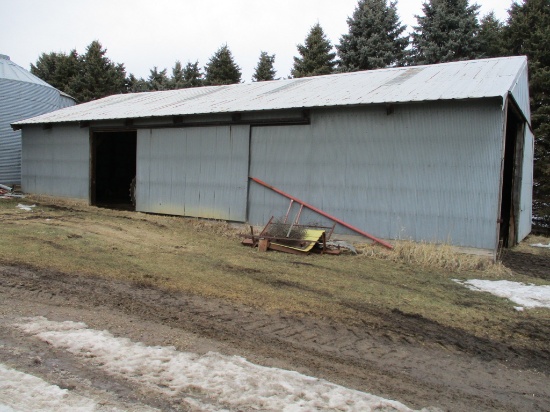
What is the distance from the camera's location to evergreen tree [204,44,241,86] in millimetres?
38844

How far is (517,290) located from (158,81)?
4164cm

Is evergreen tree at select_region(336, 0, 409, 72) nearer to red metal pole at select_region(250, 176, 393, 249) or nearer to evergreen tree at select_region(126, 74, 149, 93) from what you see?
red metal pole at select_region(250, 176, 393, 249)

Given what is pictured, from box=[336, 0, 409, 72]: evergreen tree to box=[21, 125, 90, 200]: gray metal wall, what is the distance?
59.1 ft

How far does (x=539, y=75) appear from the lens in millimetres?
20172

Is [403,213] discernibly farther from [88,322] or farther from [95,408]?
[95,408]

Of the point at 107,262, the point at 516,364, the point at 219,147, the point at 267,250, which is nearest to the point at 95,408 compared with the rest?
the point at 516,364

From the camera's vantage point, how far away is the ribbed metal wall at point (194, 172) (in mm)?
12211

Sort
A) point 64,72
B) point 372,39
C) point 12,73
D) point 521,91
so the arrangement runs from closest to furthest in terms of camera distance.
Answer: point 521,91 → point 12,73 → point 372,39 → point 64,72

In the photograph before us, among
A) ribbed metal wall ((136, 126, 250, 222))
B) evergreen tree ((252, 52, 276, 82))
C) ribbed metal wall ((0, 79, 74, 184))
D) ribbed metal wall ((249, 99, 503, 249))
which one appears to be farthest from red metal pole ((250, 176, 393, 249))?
evergreen tree ((252, 52, 276, 82))

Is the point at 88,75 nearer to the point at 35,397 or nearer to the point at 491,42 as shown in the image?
the point at 491,42

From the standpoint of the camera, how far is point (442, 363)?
407 centimetres

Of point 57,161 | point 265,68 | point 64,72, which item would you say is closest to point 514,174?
point 57,161

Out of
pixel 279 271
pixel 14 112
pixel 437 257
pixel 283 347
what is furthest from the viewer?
pixel 14 112

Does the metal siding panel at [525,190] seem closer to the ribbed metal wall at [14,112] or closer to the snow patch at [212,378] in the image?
the snow patch at [212,378]
